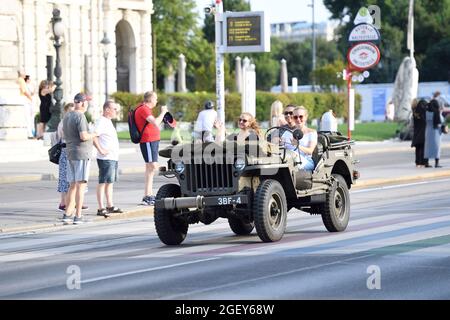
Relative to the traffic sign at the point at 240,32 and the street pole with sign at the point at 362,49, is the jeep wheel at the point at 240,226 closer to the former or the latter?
the street pole with sign at the point at 362,49

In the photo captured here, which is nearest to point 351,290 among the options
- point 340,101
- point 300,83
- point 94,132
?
point 94,132

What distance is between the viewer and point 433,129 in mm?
31219

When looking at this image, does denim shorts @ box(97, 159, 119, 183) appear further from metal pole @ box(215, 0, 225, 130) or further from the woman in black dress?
the woman in black dress

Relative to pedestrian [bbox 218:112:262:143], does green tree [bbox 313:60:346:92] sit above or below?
above

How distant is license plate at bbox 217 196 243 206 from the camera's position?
14922 millimetres

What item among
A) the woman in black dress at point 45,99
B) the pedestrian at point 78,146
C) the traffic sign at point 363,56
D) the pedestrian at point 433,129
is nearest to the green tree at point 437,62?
the woman in black dress at point 45,99

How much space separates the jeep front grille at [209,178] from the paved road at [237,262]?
2.28 feet

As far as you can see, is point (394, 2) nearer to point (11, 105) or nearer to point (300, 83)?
point (300, 83)

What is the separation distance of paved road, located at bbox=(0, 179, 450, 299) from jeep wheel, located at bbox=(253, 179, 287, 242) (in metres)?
0.18

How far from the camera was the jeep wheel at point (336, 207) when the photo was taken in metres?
16.4

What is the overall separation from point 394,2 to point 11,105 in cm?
7772

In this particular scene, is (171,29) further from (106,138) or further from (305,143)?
(305,143)

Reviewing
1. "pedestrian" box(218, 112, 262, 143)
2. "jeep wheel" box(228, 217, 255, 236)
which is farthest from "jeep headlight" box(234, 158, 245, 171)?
"jeep wheel" box(228, 217, 255, 236)
